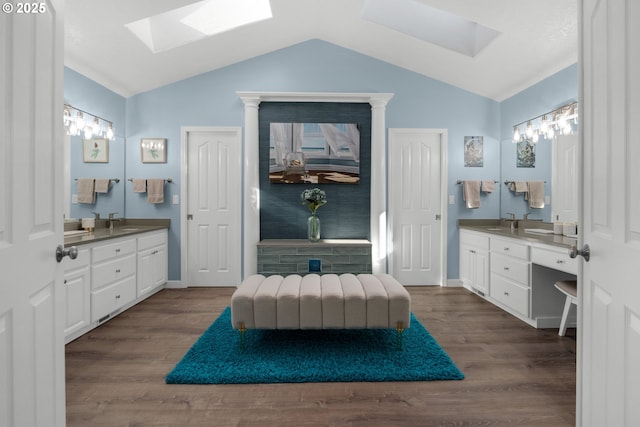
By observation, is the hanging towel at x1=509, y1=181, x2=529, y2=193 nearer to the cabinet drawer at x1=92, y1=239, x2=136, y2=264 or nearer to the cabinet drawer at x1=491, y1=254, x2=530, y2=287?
the cabinet drawer at x1=491, y1=254, x2=530, y2=287

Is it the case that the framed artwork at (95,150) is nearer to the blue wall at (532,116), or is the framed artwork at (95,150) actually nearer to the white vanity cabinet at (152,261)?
the white vanity cabinet at (152,261)

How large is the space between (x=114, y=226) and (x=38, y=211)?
3391 mm

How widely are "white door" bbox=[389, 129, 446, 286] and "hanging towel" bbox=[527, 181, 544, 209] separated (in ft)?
3.36

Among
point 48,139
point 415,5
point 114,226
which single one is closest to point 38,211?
point 48,139

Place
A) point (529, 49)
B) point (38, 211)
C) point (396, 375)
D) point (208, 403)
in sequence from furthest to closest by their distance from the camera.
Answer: point (529, 49), point (396, 375), point (208, 403), point (38, 211)

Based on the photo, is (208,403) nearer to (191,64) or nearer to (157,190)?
(157,190)

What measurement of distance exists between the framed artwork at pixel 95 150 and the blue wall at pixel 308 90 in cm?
49

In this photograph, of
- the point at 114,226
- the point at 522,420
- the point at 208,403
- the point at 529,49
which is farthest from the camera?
the point at 114,226

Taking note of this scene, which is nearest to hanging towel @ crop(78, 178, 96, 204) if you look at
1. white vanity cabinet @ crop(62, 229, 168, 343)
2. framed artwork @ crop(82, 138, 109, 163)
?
framed artwork @ crop(82, 138, 109, 163)

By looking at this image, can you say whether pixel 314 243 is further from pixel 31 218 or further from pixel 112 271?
pixel 31 218

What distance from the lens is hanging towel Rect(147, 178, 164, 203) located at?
4.38 m

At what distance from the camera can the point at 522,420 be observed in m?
1.79

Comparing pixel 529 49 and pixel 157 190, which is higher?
pixel 529 49
